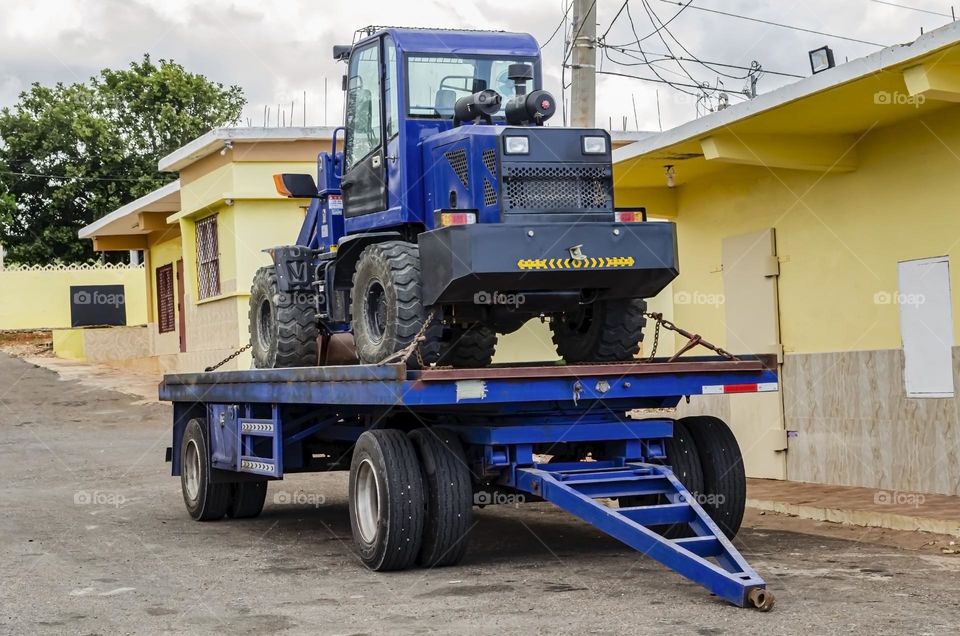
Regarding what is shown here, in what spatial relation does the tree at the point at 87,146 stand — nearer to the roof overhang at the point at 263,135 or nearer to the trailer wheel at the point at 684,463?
the roof overhang at the point at 263,135

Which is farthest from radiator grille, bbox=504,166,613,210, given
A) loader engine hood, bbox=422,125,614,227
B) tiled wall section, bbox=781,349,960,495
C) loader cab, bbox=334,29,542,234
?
tiled wall section, bbox=781,349,960,495

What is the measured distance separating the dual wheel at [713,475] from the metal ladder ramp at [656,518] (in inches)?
27.5

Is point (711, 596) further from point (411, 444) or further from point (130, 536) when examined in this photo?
point (130, 536)

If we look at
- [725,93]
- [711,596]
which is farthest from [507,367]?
[725,93]

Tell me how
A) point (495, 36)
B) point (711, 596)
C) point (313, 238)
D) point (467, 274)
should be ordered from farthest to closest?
point (313, 238) < point (495, 36) < point (467, 274) < point (711, 596)

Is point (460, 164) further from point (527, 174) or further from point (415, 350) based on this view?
point (415, 350)

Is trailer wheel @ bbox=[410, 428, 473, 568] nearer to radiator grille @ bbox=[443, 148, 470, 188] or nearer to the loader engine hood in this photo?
the loader engine hood

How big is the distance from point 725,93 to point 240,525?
399 inches

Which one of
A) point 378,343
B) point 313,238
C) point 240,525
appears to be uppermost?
point 313,238

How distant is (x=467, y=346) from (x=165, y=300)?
79.5 feet

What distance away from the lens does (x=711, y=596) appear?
25.2ft

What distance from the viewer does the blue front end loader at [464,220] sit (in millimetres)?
9156


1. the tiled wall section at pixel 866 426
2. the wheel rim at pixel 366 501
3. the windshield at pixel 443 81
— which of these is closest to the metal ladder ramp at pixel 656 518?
the wheel rim at pixel 366 501

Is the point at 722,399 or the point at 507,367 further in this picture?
the point at 722,399
